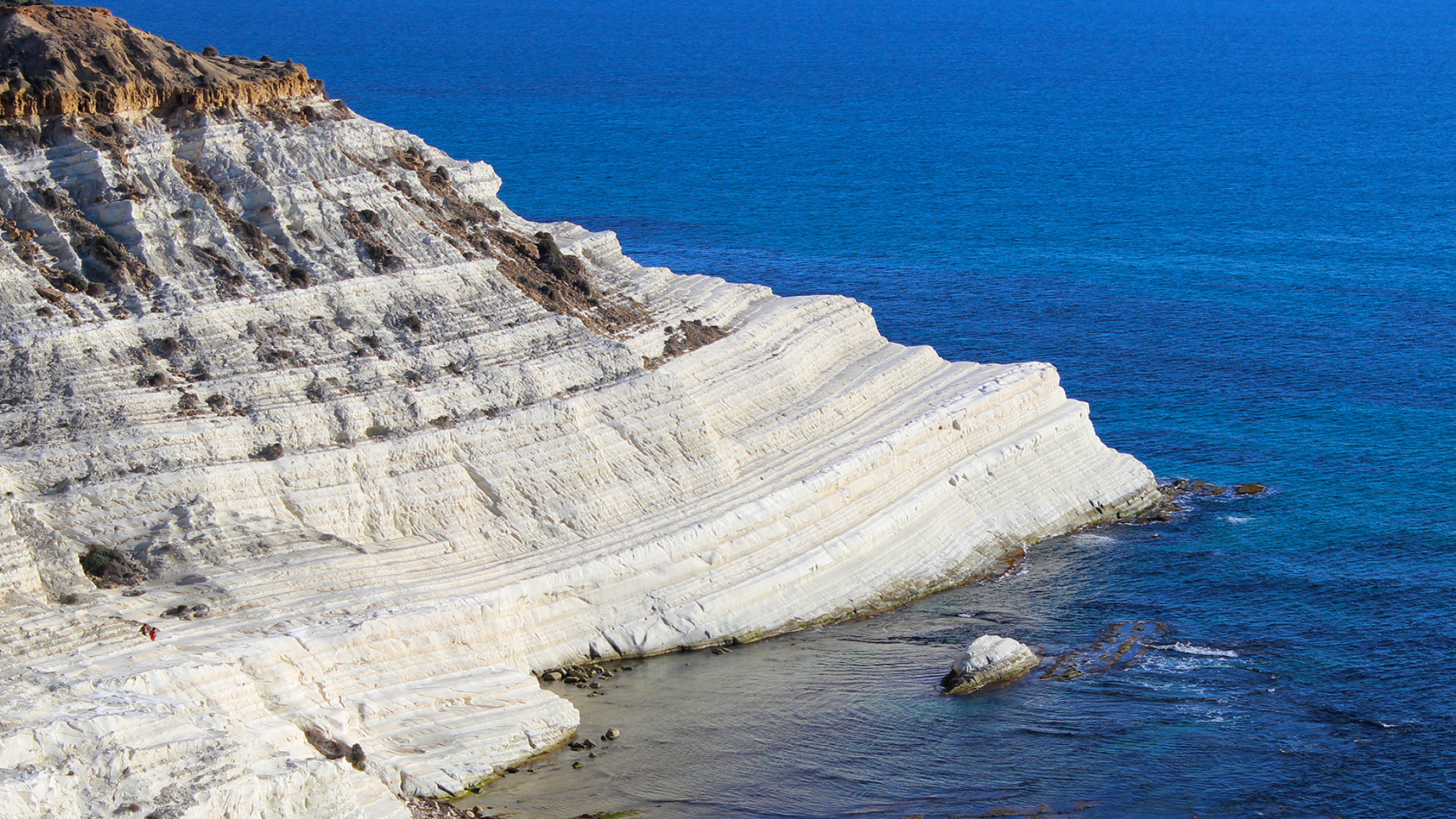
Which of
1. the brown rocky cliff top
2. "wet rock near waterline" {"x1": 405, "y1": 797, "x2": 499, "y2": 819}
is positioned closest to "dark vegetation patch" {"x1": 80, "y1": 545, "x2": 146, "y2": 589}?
"wet rock near waterline" {"x1": 405, "y1": 797, "x2": 499, "y2": 819}

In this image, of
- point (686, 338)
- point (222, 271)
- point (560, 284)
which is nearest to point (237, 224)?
point (222, 271)

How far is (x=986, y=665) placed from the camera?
5028 centimetres

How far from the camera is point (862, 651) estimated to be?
52969 mm

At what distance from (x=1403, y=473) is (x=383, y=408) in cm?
4522

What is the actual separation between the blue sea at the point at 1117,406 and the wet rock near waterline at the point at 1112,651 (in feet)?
1.46

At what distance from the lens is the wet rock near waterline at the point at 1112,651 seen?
5178cm

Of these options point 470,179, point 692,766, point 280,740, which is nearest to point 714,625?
point 692,766

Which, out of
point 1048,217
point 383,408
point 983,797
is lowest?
point 983,797

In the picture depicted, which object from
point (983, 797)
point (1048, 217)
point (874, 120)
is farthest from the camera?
point (874, 120)

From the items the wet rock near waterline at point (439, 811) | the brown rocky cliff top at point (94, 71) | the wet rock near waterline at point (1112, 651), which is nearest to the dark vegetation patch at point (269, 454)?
the wet rock near waterline at point (439, 811)

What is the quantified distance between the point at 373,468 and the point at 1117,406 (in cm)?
4346

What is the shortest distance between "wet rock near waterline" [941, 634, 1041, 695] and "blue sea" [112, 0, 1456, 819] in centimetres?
66

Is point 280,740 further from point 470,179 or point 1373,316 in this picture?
point 1373,316

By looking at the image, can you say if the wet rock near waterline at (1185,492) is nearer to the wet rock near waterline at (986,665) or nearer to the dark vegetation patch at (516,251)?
the wet rock near waterline at (986,665)
